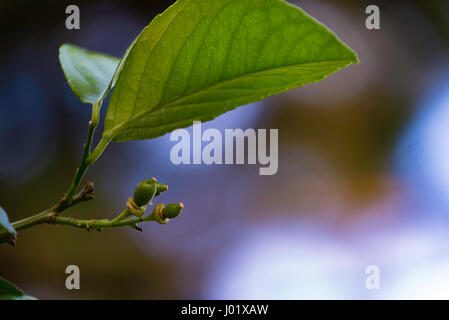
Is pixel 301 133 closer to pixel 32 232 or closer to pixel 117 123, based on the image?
pixel 32 232

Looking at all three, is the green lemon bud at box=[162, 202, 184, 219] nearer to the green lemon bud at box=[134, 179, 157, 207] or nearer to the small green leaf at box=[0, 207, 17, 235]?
the green lemon bud at box=[134, 179, 157, 207]

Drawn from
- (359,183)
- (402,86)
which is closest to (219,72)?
(359,183)

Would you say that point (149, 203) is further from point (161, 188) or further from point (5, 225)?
point (5, 225)

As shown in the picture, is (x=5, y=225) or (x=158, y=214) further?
(x=158, y=214)

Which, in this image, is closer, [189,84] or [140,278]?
[189,84]

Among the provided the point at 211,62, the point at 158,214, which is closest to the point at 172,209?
the point at 158,214
